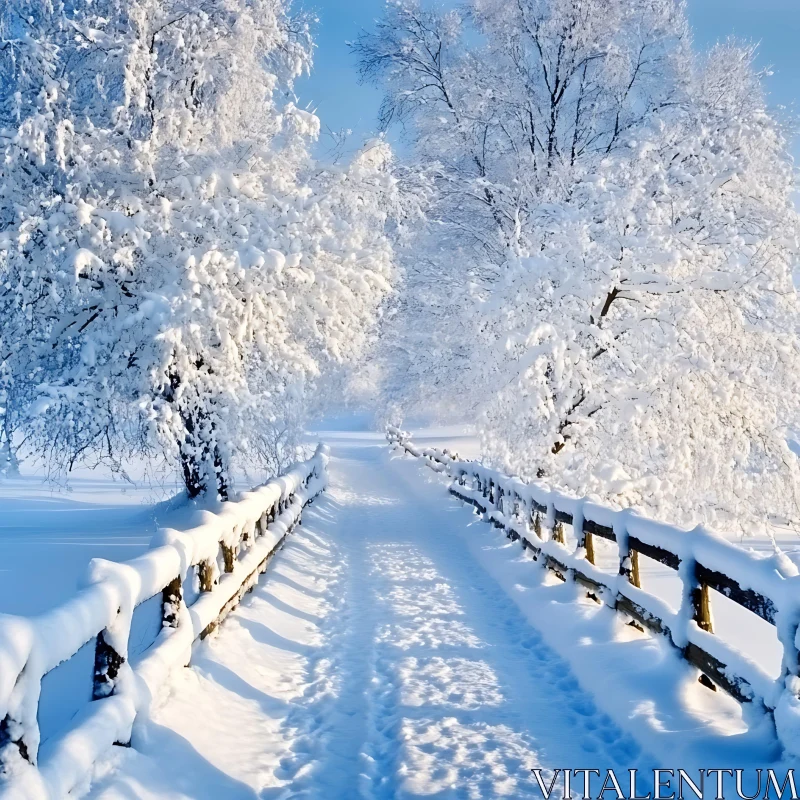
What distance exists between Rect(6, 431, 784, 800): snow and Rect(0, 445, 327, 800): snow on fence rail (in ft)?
0.71

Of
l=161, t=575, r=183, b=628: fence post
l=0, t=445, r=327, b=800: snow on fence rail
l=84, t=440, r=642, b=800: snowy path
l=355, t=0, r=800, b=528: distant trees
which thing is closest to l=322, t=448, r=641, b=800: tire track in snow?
l=84, t=440, r=642, b=800: snowy path

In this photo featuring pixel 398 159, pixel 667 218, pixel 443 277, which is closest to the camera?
pixel 667 218

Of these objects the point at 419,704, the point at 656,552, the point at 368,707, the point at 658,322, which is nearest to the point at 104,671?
the point at 368,707

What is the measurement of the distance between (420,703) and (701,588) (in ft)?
7.09

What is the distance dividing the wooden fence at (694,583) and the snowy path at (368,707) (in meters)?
0.79

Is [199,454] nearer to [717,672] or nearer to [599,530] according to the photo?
[599,530]

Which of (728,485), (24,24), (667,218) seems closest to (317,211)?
(24,24)

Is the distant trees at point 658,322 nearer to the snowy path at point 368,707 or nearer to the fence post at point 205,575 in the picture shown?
the snowy path at point 368,707

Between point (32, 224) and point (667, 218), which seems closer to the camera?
point (32, 224)

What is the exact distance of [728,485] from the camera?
38.0 feet

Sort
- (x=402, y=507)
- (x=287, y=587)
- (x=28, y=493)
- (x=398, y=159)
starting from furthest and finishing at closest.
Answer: (x=28, y=493)
(x=402, y=507)
(x=398, y=159)
(x=287, y=587)

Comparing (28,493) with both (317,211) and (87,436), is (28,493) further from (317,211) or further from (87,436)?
(317,211)

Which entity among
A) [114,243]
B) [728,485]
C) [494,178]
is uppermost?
[494,178]

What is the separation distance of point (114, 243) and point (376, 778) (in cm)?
785
